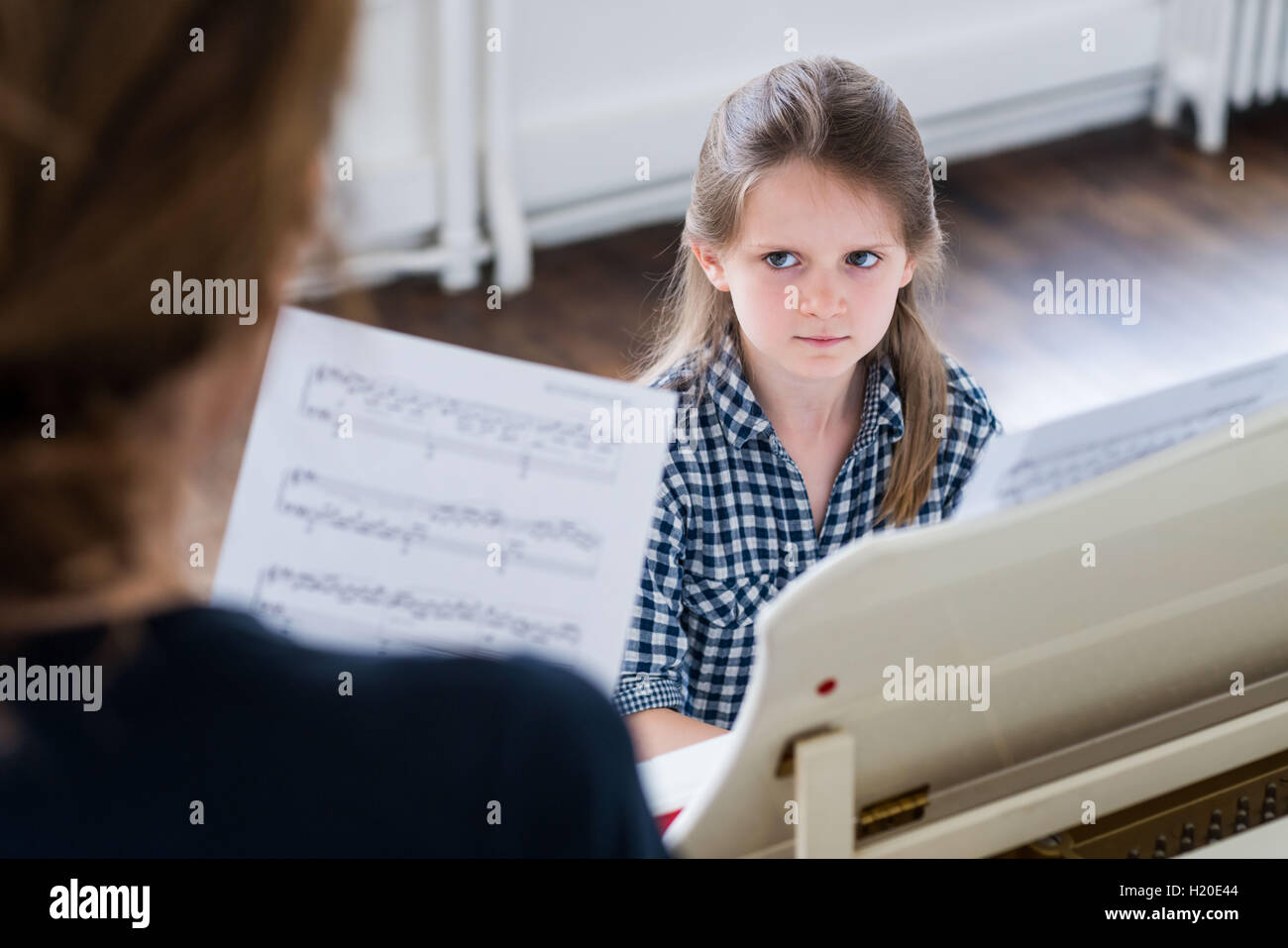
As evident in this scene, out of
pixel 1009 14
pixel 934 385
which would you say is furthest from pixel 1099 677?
pixel 1009 14

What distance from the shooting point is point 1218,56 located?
11.3 ft

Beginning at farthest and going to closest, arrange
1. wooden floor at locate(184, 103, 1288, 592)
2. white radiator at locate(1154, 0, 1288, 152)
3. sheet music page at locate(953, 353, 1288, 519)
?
1. white radiator at locate(1154, 0, 1288, 152)
2. wooden floor at locate(184, 103, 1288, 592)
3. sheet music page at locate(953, 353, 1288, 519)

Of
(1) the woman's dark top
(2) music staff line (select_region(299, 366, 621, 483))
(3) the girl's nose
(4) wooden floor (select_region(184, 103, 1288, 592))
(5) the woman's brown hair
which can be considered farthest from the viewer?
(4) wooden floor (select_region(184, 103, 1288, 592))

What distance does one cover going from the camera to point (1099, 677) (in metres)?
0.90

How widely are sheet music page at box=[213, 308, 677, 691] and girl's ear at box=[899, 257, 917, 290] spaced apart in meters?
0.50

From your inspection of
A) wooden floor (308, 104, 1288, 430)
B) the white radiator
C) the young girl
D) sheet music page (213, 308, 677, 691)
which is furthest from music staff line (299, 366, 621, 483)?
the white radiator

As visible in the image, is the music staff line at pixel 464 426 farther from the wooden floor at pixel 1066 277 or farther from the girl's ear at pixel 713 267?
the wooden floor at pixel 1066 277

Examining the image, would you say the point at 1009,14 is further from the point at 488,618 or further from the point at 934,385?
the point at 488,618

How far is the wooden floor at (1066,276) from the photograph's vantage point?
2814 mm

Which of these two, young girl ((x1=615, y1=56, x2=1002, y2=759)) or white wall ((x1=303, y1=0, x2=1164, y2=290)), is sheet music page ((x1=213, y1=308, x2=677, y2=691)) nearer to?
young girl ((x1=615, y1=56, x2=1002, y2=759))

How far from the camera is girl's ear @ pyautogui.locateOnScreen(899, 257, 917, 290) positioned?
4.49ft

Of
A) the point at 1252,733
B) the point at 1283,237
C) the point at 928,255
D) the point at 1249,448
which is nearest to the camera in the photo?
the point at 1249,448

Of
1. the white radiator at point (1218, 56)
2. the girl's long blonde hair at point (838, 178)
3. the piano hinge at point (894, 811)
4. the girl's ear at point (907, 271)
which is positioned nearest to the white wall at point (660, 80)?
the white radiator at point (1218, 56)
